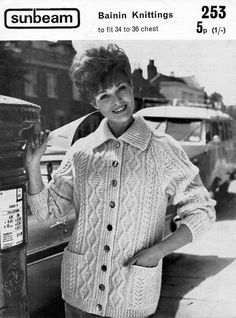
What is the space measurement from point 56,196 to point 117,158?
304 mm

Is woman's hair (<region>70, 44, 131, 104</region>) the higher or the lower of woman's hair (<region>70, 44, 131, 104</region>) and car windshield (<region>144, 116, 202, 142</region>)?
the higher

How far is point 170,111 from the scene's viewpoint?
2.05 metres

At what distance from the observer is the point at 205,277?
6.89ft

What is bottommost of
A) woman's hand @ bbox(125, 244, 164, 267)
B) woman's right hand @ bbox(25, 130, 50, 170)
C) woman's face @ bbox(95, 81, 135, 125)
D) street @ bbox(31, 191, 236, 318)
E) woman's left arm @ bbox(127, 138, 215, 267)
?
street @ bbox(31, 191, 236, 318)

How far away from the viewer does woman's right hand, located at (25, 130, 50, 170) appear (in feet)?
5.32

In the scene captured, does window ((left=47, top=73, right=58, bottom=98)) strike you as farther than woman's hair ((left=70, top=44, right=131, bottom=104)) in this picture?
Yes

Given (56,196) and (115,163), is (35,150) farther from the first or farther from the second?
(115,163)

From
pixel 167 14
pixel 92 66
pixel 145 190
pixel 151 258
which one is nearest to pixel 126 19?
pixel 167 14

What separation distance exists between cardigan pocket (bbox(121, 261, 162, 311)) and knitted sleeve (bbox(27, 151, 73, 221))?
37 cm

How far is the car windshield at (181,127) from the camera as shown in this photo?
6.60 feet

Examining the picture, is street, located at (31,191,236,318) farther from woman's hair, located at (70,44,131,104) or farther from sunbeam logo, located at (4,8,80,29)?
sunbeam logo, located at (4,8,80,29)

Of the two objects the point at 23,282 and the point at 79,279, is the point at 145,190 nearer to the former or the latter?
the point at 79,279

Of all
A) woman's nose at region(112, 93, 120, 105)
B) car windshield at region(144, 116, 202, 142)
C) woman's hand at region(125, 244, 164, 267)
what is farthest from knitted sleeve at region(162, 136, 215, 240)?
car windshield at region(144, 116, 202, 142)

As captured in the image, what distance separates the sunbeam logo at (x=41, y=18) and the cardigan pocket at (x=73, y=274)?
3.33 ft
